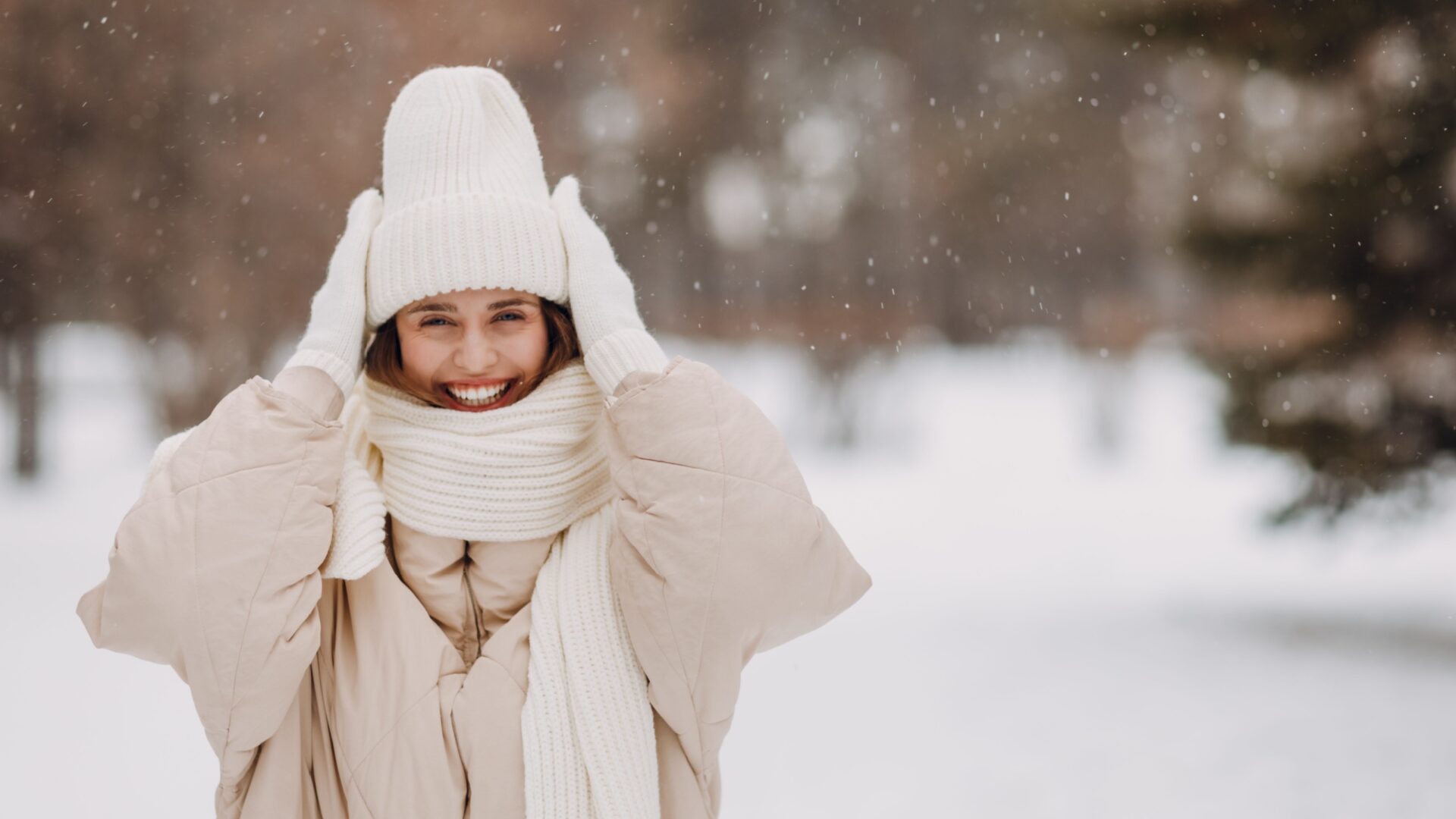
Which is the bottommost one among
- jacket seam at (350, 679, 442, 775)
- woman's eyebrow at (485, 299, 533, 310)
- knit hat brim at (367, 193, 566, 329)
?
jacket seam at (350, 679, 442, 775)

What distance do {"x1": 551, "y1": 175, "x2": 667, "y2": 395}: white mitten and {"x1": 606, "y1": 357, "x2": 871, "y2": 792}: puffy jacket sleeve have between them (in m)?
0.04

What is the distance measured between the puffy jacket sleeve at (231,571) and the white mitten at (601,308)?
38 cm

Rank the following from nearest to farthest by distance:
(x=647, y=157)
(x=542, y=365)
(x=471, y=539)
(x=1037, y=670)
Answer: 1. (x=471, y=539)
2. (x=542, y=365)
3. (x=1037, y=670)
4. (x=647, y=157)

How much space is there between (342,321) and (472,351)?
0.60ft

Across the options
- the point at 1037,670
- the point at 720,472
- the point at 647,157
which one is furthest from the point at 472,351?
the point at 647,157

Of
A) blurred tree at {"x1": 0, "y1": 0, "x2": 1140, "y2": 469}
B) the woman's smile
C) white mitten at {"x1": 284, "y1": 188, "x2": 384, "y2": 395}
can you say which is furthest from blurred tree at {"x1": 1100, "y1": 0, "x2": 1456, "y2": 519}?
white mitten at {"x1": 284, "y1": 188, "x2": 384, "y2": 395}

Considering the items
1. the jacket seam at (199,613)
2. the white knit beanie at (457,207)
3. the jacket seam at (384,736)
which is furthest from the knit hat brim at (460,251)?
the jacket seam at (384,736)

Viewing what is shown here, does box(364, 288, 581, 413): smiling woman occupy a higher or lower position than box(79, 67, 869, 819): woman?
higher

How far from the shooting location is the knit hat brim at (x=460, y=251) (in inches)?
65.1

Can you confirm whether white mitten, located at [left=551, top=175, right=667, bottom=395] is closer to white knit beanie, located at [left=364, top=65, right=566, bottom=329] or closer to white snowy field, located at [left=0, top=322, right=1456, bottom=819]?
white knit beanie, located at [left=364, top=65, right=566, bottom=329]

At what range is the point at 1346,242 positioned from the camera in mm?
5383

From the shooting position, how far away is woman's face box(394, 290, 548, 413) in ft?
5.54

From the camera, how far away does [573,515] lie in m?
1.71

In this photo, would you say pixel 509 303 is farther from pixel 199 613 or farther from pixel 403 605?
pixel 199 613
